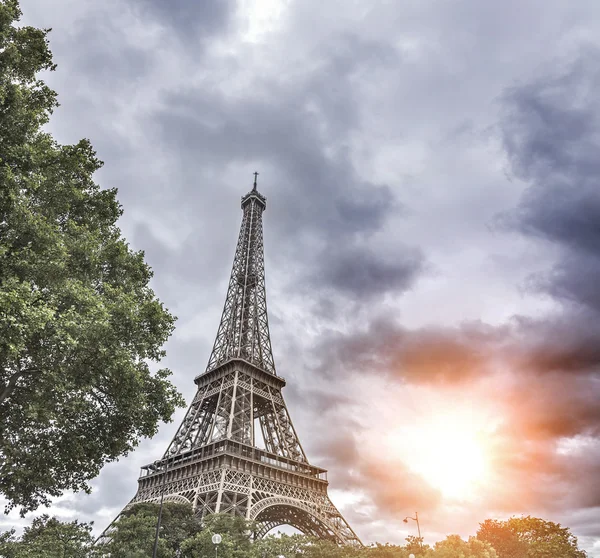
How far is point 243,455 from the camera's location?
151ft

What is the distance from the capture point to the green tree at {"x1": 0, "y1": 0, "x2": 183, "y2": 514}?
45.4 ft

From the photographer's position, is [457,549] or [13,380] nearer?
[13,380]

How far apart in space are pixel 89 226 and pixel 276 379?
4441cm

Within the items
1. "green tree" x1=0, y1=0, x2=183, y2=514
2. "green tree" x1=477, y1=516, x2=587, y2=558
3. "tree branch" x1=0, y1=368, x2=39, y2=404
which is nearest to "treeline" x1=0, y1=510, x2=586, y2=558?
"green tree" x1=0, y1=0, x2=183, y2=514

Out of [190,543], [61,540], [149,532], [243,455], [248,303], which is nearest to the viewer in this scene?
[61,540]

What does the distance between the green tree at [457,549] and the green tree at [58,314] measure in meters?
22.8

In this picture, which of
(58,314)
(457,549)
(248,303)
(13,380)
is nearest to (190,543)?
(457,549)

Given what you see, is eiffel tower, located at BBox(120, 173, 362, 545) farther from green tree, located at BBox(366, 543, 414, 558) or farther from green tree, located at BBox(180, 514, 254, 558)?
green tree, located at BBox(366, 543, 414, 558)

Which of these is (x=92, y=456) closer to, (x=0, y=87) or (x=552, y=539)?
(x=0, y=87)

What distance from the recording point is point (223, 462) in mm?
42688

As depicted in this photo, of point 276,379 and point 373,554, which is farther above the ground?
point 276,379

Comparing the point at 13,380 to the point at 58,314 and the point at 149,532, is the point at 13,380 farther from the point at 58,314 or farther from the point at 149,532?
the point at 149,532

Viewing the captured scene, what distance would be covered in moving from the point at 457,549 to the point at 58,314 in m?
31.3

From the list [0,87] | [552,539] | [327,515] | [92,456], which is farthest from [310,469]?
[0,87]
